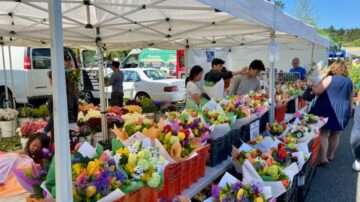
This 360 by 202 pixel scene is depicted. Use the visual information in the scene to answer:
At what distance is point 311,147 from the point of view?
143 inches

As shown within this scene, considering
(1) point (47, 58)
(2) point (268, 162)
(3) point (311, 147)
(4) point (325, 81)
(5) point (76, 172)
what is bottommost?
(3) point (311, 147)

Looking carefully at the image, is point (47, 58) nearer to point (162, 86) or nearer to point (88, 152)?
point (162, 86)

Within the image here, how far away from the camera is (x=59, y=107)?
4.12ft

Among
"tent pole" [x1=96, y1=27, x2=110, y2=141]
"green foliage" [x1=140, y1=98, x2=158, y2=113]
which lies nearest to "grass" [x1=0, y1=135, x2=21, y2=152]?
"tent pole" [x1=96, y1=27, x2=110, y2=141]

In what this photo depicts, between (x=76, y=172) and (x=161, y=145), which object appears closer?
(x=76, y=172)

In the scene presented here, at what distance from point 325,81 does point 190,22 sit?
2.13 metres

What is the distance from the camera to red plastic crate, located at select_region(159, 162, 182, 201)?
1819mm

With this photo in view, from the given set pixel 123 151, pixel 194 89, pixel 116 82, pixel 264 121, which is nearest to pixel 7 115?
pixel 116 82

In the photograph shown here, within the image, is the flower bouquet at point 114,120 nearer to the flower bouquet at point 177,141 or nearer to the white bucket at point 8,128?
the white bucket at point 8,128

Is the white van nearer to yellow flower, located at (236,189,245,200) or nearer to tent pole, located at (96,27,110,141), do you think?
tent pole, located at (96,27,110,141)

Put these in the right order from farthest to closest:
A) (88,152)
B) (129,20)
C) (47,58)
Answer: (47,58) → (129,20) → (88,152)

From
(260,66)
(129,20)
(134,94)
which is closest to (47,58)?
(134,94)

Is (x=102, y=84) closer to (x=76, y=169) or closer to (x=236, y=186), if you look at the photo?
(x=236, y=186)

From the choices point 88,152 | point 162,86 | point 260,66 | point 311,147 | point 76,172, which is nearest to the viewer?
point 76,172
